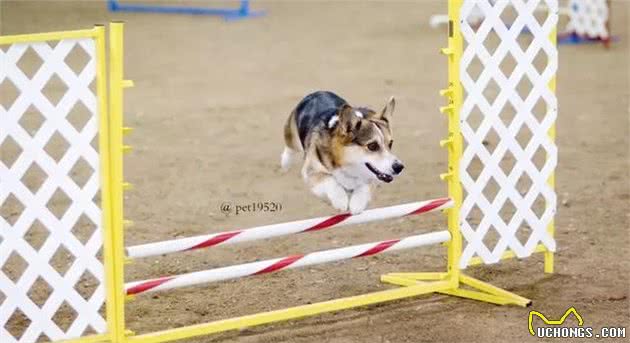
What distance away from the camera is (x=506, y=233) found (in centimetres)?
Result: 662

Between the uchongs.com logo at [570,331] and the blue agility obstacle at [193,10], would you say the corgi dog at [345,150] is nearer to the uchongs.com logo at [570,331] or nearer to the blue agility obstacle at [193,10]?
the uchongs.com logo at [570,331]

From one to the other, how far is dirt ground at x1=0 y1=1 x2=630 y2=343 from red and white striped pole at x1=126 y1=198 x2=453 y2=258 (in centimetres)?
57

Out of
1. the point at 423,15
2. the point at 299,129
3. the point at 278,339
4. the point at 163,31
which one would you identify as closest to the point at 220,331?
the point at 278,339

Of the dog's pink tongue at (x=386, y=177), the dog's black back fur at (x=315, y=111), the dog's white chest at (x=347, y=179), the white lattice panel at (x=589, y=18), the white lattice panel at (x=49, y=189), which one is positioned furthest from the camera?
the white lattice panel at (x=589, y=18)

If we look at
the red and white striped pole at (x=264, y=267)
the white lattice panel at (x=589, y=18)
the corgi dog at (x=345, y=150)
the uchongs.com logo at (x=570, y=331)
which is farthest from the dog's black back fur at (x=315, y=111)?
the white lattice panel at (x=589, y=18)

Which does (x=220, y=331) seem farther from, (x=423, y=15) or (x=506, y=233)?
(x=423, y=15)

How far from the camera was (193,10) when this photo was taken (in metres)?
17.4

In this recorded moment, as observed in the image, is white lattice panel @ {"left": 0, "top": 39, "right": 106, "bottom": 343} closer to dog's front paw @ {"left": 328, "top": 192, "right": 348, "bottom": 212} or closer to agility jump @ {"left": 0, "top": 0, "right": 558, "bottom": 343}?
agility jump @ {"left": 0, "top": 0, "right": 558, "bottom": 343}

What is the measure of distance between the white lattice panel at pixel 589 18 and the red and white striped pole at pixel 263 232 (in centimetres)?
918

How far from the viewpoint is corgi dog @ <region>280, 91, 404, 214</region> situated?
5602 millimetres

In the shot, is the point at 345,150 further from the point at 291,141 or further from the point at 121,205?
the point at 121,205

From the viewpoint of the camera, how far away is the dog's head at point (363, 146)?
5.57 metres

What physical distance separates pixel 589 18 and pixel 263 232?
10.2 meters

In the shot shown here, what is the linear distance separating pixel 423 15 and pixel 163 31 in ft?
12.7
